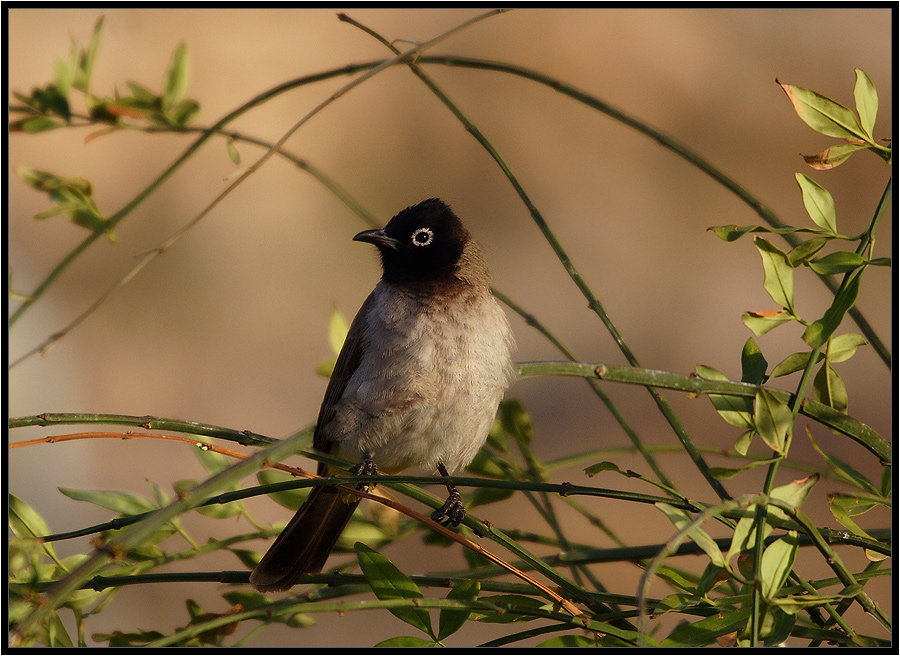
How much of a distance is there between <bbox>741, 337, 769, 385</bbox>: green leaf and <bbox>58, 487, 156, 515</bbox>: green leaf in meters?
1.22

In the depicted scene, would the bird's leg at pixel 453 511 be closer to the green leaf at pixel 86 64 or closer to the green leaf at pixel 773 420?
the green leaf at pixel 773 420

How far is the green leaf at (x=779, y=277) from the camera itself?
123 centimetres

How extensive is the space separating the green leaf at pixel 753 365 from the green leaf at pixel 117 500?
4.01 ft

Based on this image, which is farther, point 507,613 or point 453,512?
point 453,512

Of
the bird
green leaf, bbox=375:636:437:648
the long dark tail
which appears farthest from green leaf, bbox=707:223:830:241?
the long dark tail

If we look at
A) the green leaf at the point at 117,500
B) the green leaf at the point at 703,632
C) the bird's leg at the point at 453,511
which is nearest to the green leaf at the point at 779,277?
the green leaf at the point at 703,632

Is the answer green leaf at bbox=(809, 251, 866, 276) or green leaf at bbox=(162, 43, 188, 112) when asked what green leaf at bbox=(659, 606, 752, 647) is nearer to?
green leaf at bbox=(809, 251, 866, 276)

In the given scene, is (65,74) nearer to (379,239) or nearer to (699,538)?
(379,239)

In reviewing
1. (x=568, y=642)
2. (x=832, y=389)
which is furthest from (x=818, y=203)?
(x=568, y=642)

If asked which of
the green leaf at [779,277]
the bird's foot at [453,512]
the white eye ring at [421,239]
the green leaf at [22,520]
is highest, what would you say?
the white eye ring at [421,239]

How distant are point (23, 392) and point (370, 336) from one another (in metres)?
3.37

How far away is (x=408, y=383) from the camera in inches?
95.8

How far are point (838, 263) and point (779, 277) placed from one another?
86 millimetres

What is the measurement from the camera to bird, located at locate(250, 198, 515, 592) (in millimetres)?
2371
